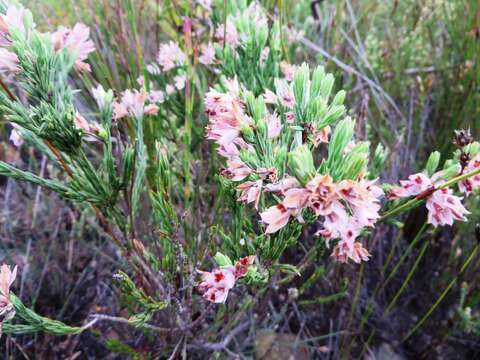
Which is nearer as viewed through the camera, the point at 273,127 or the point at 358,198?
the point at 358,198

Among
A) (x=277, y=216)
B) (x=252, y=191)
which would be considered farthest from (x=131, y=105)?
(x=277, y=216)

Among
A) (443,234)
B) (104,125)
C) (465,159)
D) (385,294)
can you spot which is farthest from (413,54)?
(104,125)

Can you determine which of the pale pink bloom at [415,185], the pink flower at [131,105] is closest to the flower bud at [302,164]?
the pale pink bloom at [415,185]

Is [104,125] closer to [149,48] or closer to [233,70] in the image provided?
[233,70]

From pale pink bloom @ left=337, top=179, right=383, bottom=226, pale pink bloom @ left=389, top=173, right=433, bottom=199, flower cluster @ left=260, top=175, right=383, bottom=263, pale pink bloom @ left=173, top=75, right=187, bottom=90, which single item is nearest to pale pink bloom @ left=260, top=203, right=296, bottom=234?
Answer: flower cluster @ left=260, top=175, right=383, bottom=263

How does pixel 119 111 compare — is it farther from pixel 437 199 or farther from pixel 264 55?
pixel 437 199

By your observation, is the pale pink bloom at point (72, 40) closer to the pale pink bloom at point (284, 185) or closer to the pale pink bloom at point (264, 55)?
the pale pink bloom at point (264, 55)
